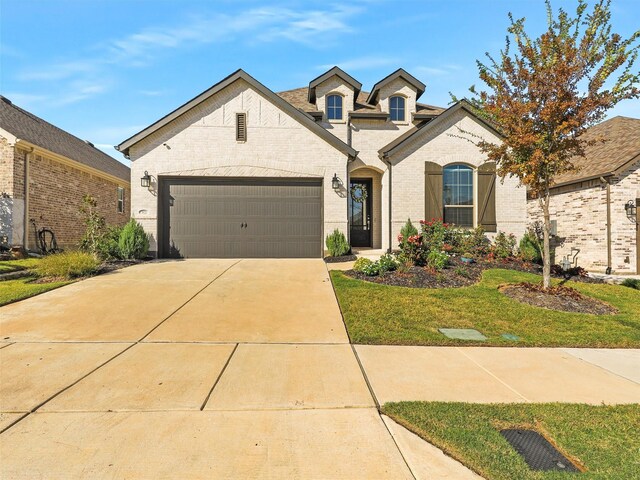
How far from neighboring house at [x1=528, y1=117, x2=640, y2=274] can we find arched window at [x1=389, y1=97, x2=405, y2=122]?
6.99 metres

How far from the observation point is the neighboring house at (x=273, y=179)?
11.9 m

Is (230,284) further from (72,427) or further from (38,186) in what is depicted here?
(38,186)

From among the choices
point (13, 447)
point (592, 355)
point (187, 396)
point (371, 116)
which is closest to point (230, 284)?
point (187, 396)

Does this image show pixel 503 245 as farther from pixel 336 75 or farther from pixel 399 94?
pixel 336 75

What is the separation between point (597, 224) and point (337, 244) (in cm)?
990

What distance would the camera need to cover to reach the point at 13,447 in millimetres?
2428

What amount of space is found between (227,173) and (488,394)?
10810mm

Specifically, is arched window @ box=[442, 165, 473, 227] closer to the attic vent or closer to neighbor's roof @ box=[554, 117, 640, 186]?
neighbor's roof @ box=[554, 117, 640, 186]

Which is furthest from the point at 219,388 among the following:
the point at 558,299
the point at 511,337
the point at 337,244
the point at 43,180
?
the point at 43,180

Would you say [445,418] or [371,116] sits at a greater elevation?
[371,116]

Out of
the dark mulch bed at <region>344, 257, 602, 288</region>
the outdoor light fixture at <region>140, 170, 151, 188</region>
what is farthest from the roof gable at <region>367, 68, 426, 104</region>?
the outdoor light fixture at <region>140, 170, 151, 188</region>

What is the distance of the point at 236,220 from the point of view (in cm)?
1195

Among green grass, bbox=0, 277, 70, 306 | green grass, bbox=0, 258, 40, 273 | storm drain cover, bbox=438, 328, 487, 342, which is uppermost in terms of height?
green grass, bbox=0, 258, 40, 273

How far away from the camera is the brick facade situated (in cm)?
1200
